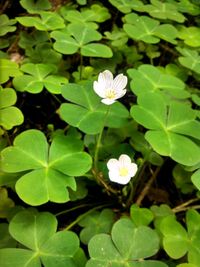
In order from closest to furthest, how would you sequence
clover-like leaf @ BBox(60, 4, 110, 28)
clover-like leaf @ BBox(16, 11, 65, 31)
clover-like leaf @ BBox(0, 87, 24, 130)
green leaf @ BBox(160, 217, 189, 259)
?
green leaf @ BBox(160, 217, 189, 259) → clover-like leaf @ BBox(0, 87, 24, 130) → clover-like leaf @ BBox(16, 11, 65, 31) → clover-like leaf @ BBox(60, 4, 110, 28)

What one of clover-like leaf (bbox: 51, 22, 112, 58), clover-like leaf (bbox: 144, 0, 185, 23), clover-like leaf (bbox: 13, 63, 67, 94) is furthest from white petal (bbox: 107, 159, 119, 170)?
clover-like leaf (bbox: 144, 0, 185, 23)

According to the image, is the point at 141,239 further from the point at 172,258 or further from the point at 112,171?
the point at 112,171

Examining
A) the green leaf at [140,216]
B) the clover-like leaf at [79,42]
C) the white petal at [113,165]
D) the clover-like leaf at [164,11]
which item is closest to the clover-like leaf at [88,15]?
the clover-like leaf at [79,42]

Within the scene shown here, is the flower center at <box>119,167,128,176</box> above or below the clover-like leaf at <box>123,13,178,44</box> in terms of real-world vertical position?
below

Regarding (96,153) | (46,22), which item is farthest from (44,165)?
(46,22)

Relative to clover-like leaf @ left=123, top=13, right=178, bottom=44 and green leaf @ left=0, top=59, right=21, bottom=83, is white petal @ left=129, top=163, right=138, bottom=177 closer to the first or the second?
green leaf @ left=0, top=59, right=21, bottom=83

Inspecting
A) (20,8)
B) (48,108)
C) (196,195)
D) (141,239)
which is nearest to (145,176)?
(196,195)

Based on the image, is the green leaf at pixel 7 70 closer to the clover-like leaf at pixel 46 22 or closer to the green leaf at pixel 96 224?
the clover-like leaf at pixel 46 22
